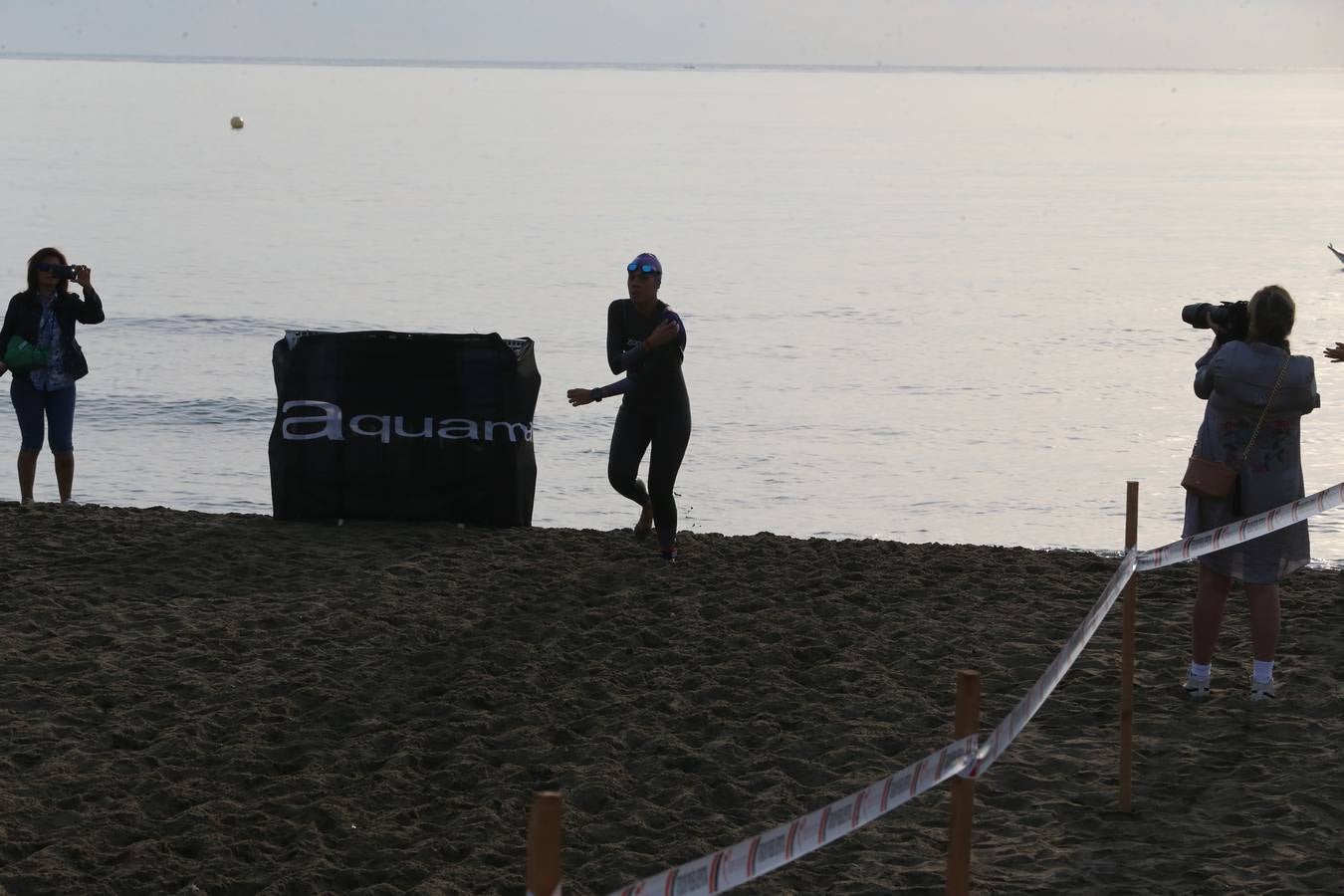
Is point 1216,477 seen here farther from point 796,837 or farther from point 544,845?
point 544,845

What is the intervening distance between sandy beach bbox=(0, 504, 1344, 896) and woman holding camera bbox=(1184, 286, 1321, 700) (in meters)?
0.51

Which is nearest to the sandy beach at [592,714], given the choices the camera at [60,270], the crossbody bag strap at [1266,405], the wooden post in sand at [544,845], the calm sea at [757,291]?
the crossbody bag strap at [1266,405]

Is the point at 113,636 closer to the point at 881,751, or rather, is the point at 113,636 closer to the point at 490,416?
the point at 490,416

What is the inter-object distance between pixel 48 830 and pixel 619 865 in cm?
195

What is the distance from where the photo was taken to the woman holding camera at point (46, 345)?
31.8 feet

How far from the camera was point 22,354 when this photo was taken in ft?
31.8

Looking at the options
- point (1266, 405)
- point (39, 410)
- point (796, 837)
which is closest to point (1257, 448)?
point (1266, 405)

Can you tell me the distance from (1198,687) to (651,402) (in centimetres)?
329

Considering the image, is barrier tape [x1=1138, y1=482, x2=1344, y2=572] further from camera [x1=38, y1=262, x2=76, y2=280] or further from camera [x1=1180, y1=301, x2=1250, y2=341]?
camera [x1=38, y1=262, x2=76, y2=280]

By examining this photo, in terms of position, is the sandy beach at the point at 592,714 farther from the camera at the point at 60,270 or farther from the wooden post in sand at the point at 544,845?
the wooden post in sand at the point at 544,845

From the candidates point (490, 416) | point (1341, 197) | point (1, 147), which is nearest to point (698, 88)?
point (1, 147)

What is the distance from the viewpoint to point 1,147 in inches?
2493

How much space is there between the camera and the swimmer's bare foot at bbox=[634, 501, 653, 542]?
940 centimetres

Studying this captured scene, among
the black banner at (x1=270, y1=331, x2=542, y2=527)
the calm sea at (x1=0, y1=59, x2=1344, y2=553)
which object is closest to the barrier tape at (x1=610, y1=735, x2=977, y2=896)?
the black banner at (x1=270, y1=331, x2=542, y2=527)
